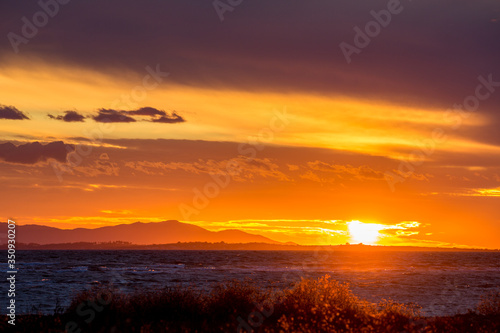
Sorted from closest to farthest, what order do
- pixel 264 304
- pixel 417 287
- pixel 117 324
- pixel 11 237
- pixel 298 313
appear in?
pixel 117 324 < pixel 298 313 < pixel 264 304 < pixel 11 237 < pixel 417 287

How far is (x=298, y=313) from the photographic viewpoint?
18516 mm

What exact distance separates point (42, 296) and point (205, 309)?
73.8ft

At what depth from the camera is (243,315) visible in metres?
18.6

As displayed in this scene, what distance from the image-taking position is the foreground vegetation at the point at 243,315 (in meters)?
16.5

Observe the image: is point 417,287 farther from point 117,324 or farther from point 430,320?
point 117,324

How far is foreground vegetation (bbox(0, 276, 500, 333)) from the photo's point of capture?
1652cm

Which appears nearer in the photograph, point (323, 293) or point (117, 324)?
point (117, 324)

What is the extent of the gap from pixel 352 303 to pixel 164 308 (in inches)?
286

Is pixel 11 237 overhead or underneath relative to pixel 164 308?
overhead

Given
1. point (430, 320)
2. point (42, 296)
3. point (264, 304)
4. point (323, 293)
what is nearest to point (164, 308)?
point (264, 304)

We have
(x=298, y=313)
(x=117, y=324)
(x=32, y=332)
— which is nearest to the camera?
(x=32, y=332)

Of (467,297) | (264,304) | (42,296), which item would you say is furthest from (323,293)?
(42,296)

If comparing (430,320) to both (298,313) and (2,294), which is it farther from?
(2,294)

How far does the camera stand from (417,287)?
45.6 m
